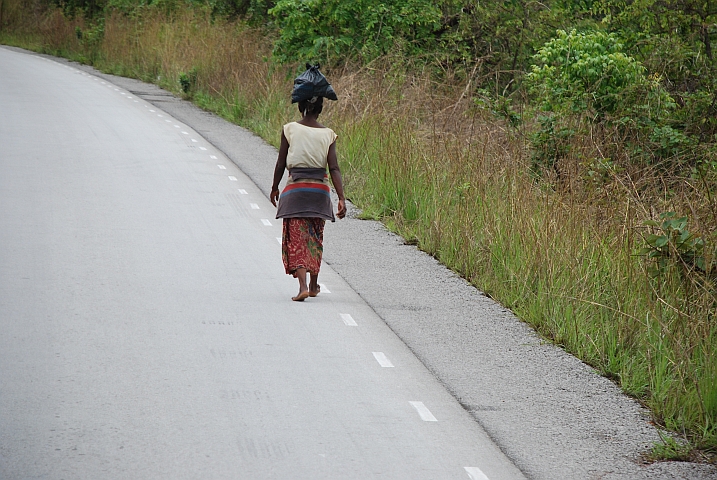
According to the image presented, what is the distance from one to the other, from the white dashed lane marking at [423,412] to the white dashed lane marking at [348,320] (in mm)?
1940

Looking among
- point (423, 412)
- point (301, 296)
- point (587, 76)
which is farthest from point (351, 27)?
point (423, 412)

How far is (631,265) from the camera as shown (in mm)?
8688

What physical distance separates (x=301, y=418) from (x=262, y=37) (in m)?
21.7

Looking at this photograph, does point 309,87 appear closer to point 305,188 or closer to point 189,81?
point 305,188

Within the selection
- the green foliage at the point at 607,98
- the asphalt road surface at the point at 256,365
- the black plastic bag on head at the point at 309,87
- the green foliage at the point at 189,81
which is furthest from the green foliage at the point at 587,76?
the green foliage at the point at 189,81

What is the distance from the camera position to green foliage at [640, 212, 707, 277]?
778cm

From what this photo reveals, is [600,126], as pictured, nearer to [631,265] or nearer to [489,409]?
[631,265]

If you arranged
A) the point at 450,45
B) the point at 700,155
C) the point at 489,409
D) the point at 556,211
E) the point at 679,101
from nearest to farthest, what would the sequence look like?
the point at 489,409, the point at 556,211, the point at 700,155, the point at 679,101, the point at 450,45

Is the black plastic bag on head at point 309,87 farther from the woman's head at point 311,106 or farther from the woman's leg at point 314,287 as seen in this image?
the woman's leg at point 314,287

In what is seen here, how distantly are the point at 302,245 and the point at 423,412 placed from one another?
297 centimetres

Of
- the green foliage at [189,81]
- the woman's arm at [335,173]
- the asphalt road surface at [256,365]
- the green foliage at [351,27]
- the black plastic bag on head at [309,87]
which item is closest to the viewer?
the asphalt road surface at [256,365]

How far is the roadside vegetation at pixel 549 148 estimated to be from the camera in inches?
305

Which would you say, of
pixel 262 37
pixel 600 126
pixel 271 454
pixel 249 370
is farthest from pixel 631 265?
pixel 262 37

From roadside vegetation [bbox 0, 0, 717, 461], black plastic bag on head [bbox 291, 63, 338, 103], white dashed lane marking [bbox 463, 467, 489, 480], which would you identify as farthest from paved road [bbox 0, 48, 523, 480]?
black plastic bag on head [bbox 291, 63, 338, 103]
